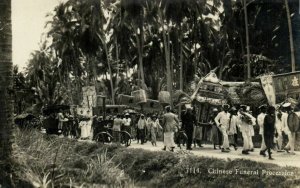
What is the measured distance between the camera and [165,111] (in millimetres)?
20609

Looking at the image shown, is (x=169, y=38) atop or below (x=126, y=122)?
atop

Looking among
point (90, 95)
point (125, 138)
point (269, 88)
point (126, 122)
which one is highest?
point (90, 95)

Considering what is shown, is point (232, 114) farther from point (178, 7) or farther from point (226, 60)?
point (226, 60)

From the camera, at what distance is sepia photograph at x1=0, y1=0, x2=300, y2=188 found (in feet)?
36.6

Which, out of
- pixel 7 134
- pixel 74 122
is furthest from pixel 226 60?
pixel 7 134

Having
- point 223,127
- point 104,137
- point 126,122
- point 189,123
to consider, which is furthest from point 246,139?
point 104,137

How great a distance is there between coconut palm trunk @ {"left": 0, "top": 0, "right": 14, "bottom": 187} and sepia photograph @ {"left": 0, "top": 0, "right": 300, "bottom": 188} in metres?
0.02

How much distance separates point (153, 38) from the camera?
133ft

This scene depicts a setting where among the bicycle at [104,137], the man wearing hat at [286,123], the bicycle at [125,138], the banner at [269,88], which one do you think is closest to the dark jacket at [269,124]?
the man wearing hat at [286,123]

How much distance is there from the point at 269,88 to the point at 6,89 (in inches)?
397

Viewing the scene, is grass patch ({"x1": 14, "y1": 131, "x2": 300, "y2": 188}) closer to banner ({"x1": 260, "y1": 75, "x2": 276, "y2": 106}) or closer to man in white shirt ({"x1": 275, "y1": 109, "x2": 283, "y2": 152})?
man in white shirt ({"x1": 275, "y1": 109, "x2": 283, "y2": 152})

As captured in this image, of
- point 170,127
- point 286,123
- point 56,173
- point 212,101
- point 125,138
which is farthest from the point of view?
point 125,138

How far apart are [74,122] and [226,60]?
15352 millimetres

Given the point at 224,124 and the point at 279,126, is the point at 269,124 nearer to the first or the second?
the point at 279,126
